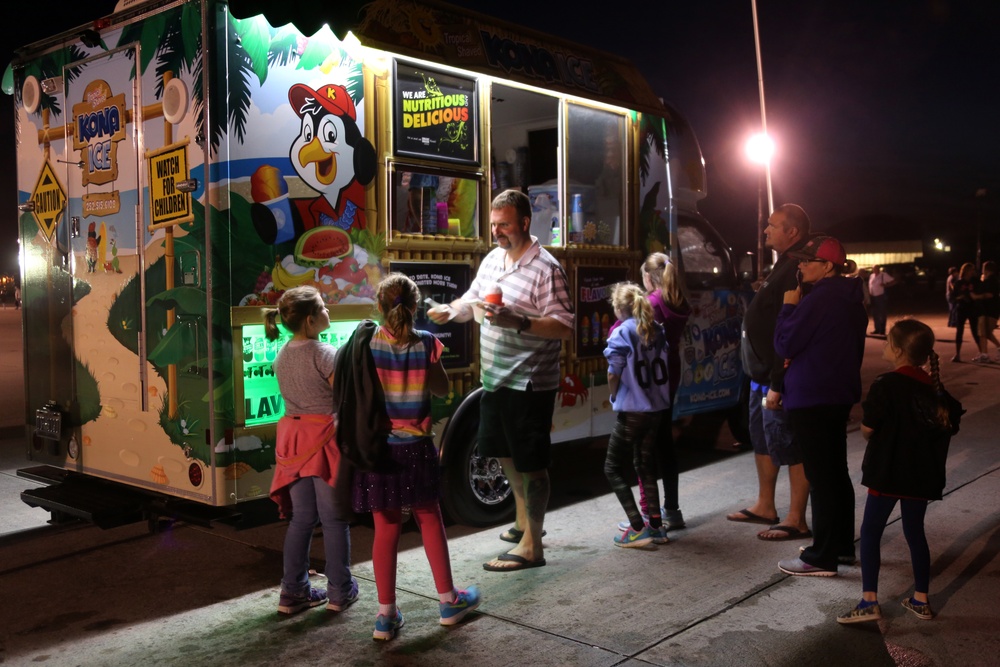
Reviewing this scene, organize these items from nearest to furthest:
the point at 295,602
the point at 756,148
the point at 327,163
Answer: the point at 295,602
the point at 327,163
the point at 756,148

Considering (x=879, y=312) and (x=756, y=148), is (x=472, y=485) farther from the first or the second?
(x=879, y=312)

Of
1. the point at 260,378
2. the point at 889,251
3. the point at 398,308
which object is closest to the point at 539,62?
the point at 398,308

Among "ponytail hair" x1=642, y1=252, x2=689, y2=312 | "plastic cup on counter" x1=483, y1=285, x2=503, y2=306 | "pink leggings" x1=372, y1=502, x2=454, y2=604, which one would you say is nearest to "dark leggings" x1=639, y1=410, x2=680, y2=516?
"ponytail hair" x1=642, y1=252, x2=689, y2=312

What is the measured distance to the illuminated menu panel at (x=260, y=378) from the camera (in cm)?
462

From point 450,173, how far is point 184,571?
267 cm

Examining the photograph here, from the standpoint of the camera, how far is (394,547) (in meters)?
4.15

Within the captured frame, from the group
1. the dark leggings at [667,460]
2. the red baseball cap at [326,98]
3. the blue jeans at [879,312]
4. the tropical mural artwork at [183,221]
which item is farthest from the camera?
the blue jeans at [879,312]

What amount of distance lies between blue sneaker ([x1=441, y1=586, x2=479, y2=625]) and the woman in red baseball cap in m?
1.68

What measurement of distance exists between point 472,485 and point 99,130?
292 centimetres

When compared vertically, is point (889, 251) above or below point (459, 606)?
above

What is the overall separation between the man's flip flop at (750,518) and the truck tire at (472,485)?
1.43 meters

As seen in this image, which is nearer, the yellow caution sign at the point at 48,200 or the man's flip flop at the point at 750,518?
the yellow caution sign at the point at 48,200

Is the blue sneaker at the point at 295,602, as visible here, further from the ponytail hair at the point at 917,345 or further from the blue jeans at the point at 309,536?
the ponytail hair at the point at 917,345

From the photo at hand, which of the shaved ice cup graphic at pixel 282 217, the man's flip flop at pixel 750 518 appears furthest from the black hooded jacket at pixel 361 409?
the man's flip flop at pixel 750 518
